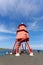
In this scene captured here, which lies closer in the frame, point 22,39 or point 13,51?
point 22,39

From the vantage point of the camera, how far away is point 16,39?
4234 centimetres

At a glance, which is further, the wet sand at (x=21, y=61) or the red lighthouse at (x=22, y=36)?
the red lighthouse at (x=22, y=36)

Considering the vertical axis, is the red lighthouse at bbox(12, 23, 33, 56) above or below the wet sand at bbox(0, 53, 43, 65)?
above

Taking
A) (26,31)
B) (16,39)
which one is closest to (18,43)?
(16,39)

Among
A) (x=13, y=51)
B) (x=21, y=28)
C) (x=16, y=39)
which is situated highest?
(x=21, y=28)

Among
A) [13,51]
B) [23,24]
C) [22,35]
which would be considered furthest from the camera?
[13,51]

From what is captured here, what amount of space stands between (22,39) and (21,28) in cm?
380

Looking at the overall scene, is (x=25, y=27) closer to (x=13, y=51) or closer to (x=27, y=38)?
(x=27, y=38)

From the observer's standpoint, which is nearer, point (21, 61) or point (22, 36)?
point (21, 61)

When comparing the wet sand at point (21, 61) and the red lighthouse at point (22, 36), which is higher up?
the red lighthouse at point (22, 36)

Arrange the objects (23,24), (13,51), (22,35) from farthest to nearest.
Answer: (13,51) < (23,24) < (22,35)

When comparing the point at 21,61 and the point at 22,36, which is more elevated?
→ the point at 22,36

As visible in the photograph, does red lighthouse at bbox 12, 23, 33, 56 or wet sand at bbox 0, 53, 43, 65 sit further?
red lighthouse at bbox 12, 23, 33, 56

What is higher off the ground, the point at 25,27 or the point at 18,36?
the point at 25,27
